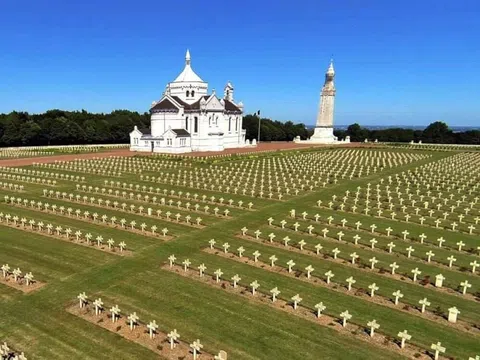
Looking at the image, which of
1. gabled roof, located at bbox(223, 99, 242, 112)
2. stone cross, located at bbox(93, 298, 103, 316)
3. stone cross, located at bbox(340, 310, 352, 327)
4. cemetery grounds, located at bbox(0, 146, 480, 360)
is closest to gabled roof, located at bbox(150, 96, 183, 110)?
gabled roof, located at bbox(223, 99, 242, 112)

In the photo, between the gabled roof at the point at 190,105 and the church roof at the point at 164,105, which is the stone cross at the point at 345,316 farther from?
the church roof at the point at 164,105

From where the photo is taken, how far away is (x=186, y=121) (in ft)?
252

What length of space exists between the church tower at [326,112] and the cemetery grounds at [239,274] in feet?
242

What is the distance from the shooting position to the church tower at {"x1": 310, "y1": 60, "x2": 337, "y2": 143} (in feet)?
338

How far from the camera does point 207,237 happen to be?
20953 mm

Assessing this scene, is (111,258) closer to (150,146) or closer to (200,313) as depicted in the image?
(200,313)

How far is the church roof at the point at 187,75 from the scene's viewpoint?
267ft

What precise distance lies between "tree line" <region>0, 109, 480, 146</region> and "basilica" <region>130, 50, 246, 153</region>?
59.7 feet

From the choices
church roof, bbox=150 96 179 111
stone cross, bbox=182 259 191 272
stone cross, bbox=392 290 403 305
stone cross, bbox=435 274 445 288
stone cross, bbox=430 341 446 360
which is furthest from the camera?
church roof, bbox=150 96 179 111

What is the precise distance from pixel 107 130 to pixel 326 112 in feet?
190

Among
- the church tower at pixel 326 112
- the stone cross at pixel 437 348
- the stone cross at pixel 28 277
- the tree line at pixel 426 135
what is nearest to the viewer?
the stone cross at pixel 437 348

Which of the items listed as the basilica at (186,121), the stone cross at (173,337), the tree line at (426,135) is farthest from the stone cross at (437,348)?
the tree line at (426,135)

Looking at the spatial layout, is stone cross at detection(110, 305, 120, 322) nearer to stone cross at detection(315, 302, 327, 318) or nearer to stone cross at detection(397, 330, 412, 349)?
stone cross at detection(315, 302, 327, 318)

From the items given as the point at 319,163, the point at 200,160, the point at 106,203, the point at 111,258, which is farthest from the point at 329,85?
the point at 111,258
